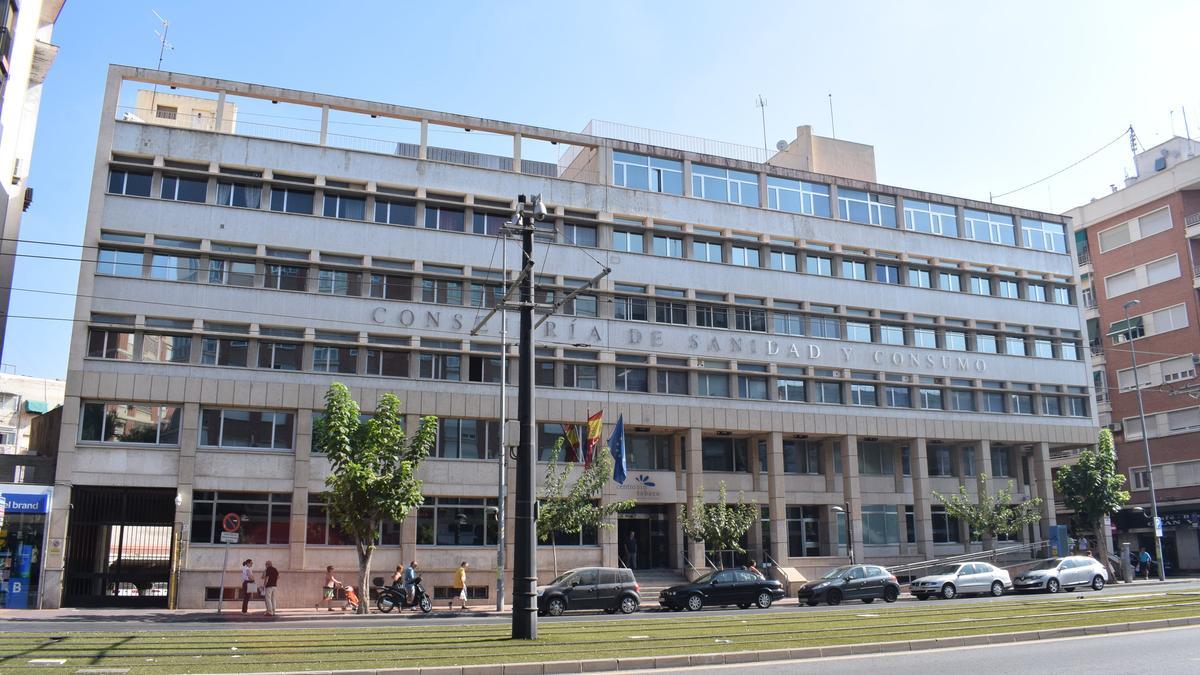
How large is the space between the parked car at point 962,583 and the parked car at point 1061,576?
0.76 meters

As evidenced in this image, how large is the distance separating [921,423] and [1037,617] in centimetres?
2713

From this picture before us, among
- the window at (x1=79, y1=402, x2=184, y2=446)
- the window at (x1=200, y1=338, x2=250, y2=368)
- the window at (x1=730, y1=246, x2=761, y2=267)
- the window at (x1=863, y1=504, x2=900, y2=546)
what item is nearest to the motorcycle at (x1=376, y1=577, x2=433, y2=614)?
the window at (x1=79, y1=402, x2=184, y2=446)

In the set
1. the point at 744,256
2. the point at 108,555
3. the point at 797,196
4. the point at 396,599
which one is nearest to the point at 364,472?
the point at 396,599

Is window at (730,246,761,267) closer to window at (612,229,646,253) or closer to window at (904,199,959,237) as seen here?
window at (612,229,646,253)

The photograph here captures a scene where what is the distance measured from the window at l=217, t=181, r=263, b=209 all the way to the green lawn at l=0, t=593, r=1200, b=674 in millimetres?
21250

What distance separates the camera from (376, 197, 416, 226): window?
40.4m

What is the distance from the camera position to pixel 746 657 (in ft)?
54.2

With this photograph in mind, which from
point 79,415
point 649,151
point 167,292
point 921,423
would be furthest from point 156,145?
point 921,423

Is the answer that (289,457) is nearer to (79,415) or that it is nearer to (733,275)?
(79,415)

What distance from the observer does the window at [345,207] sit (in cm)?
3978

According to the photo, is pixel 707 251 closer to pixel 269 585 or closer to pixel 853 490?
pixel 853 490

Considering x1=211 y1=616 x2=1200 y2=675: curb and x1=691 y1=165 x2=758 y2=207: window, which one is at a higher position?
x1=691 y1=165 x2=758 y2=207: window

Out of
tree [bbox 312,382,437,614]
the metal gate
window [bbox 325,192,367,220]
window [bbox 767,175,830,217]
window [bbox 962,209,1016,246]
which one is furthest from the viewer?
window [bbox 962,209,1016,246]

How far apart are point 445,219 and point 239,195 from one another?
854cm
